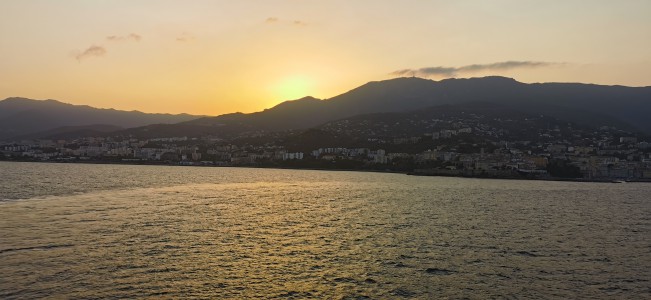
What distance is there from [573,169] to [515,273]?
534ft

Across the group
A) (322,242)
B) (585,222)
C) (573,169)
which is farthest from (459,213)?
(573,169)

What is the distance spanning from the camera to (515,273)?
29453mm

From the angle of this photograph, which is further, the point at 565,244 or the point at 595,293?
the point at 565,244

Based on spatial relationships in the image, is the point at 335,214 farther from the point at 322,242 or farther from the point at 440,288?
the point at 440,288

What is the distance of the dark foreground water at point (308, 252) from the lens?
2497 centimetres

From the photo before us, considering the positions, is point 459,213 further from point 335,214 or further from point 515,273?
point 515,273

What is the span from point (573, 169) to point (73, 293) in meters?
181

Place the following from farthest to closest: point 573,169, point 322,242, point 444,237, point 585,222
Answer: point 573,169 → point 585,222 → point 444,237 → point 322,242

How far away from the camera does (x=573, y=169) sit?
566ft

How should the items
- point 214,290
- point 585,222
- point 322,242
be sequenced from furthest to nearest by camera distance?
1. point 585,222
2. point 322,242
3. point 214,290

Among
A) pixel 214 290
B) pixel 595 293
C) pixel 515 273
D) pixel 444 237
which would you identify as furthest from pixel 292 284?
pixel 444 237

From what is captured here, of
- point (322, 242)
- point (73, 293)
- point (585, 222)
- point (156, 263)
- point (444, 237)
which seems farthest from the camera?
point (585, 222)

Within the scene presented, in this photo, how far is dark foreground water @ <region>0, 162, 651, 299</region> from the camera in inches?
983

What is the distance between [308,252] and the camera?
34281 millimetres
